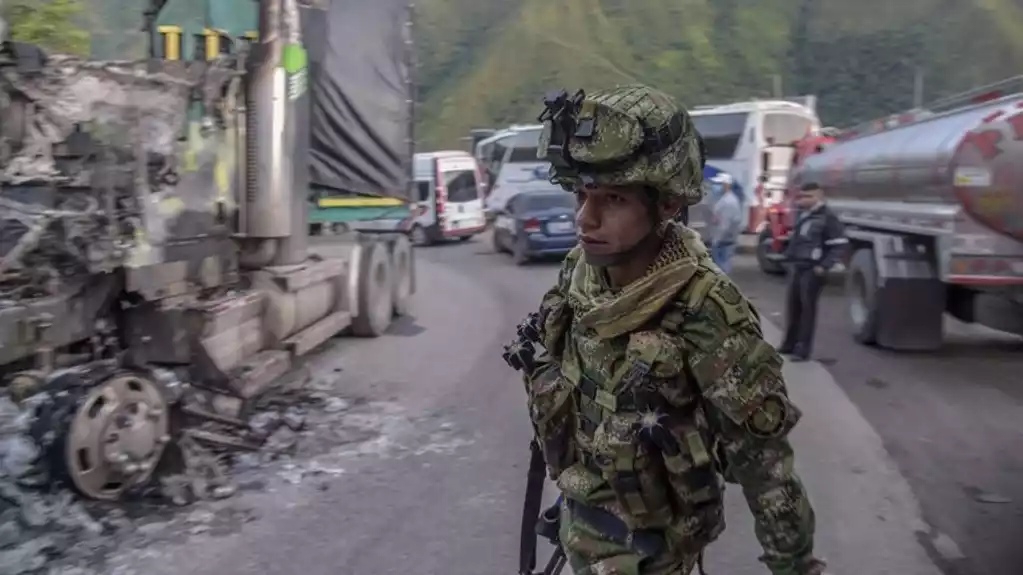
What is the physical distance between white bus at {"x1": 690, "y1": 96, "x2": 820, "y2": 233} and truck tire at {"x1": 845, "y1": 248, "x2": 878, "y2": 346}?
24.2 ft

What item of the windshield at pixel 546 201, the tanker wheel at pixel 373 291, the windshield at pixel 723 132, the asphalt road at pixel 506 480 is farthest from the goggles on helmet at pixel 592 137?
the windshield at pixel 723 132

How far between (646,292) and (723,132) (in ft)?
56.4

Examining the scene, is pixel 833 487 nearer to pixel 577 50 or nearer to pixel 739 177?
pixel 739 177

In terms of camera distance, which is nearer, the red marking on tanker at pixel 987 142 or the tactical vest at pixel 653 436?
the tactical vest at pixel 653 436

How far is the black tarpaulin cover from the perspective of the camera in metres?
8.92

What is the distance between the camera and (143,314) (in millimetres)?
6062

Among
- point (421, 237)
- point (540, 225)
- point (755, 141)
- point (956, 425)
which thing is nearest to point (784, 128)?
point (755, 141)

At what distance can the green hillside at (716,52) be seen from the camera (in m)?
52.8

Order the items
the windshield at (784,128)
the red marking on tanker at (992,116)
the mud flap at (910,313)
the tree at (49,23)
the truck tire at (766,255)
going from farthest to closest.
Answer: the tree at (49,23) → the windshield at (784,128) → the truck tire at (766,255) → the mud flap at (910,313) → the red marking on tanker at (992,116)

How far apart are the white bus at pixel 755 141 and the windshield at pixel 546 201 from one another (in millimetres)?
2770

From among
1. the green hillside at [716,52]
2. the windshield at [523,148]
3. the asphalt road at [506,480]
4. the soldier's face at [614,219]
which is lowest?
the asphalt road at [506,480]

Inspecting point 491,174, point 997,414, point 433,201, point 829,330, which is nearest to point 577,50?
point 491,174

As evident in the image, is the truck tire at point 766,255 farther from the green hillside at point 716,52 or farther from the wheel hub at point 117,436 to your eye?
the green hillside at point 716,52

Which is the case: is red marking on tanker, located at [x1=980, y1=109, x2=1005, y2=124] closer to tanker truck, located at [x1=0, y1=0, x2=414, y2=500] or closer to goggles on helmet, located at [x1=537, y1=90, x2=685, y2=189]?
tanker truck, located at [x1=0, y1=0, x2=414, y2=500]
